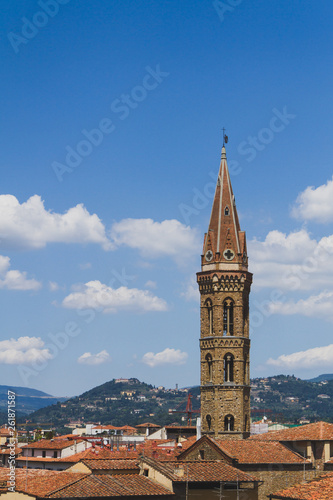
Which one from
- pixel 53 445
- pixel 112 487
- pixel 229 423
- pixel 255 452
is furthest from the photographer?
pixel 53 445

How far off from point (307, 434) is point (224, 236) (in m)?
19.1

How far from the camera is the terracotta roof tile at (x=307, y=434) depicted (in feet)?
183

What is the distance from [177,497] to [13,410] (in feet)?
33.8

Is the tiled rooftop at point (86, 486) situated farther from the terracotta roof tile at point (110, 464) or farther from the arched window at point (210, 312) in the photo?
the arched window at point (210, 312)

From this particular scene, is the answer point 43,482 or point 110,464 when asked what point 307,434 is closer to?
point 110,464

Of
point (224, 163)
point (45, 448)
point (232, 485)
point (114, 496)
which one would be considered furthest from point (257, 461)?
point (45, 448)

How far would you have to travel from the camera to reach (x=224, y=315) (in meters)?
69.2

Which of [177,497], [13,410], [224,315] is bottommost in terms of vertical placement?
[177,497]

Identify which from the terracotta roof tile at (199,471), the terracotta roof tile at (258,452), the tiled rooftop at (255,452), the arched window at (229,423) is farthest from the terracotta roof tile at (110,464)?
the arched window at (229,423)

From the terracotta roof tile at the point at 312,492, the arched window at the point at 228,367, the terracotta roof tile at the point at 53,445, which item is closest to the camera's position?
the terracotta roof tile at the point at 312,492

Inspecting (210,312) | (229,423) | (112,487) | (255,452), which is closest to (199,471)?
(112,487)

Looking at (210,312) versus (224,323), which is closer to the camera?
(224,323)

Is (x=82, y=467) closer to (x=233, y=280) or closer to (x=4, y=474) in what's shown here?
(x=4, y=474)

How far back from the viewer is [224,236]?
230 ft
